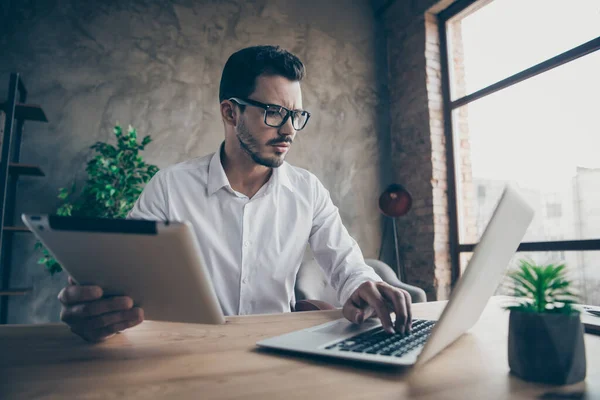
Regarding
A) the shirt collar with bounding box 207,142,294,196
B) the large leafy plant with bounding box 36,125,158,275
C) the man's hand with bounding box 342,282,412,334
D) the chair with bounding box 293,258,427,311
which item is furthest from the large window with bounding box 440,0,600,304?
the large leafy plant with bounding box 36,125,158,275

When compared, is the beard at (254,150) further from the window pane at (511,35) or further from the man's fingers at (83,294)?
the window pane at (511,35)

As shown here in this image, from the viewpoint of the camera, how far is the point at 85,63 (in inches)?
127

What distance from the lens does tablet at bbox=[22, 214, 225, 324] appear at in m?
0.54

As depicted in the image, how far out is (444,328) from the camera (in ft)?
1.90

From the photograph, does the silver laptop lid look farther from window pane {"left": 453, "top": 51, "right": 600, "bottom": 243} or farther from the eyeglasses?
window pane {"left": 453, "top": 51, "right": 600, "bottom": 243}

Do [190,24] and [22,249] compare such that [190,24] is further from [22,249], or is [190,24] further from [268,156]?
[268,156]

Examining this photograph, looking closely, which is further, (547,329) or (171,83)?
(171,83)

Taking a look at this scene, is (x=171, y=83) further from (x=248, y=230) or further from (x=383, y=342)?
(x=383, y=342)

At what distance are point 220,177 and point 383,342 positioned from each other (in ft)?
3.51

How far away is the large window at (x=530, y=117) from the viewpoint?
2754 mm

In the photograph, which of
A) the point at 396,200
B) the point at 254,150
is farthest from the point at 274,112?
the point at 396,200

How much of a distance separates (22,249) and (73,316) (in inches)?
109

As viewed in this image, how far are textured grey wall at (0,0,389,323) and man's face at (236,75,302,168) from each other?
200 centimetres

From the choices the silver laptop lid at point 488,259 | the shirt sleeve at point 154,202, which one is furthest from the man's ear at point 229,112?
the silver laptop lid at point 488,259
